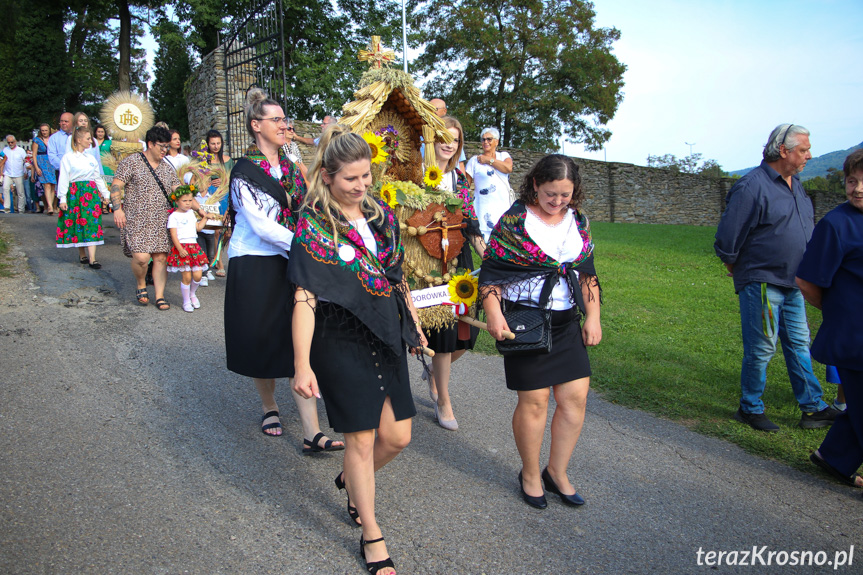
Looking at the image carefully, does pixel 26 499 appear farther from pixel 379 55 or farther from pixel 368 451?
pixel 379 55

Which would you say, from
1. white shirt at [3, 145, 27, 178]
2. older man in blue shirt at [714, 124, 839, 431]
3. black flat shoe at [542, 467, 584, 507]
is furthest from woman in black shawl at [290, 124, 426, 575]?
white shirt at [3, 145, 27, 178]

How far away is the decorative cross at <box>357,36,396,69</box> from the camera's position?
433 cm

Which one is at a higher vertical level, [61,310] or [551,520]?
[61,310]

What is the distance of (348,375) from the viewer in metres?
2.72

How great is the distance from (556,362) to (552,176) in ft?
3.20

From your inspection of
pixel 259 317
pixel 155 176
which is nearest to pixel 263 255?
pixel 259 317

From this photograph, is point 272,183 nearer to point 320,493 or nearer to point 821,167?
point 320,493

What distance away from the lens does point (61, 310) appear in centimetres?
686

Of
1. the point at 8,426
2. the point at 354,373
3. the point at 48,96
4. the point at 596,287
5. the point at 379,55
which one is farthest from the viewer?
the point at 48,96

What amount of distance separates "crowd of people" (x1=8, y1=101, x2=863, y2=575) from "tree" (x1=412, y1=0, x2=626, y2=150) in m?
24.4

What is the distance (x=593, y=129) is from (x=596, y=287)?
2924 centimetres

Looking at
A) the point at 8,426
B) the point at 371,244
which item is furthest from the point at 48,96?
the point at 371,244

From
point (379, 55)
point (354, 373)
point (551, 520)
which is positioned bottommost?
point (551, 520)

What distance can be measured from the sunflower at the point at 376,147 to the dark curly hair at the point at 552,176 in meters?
1.12
